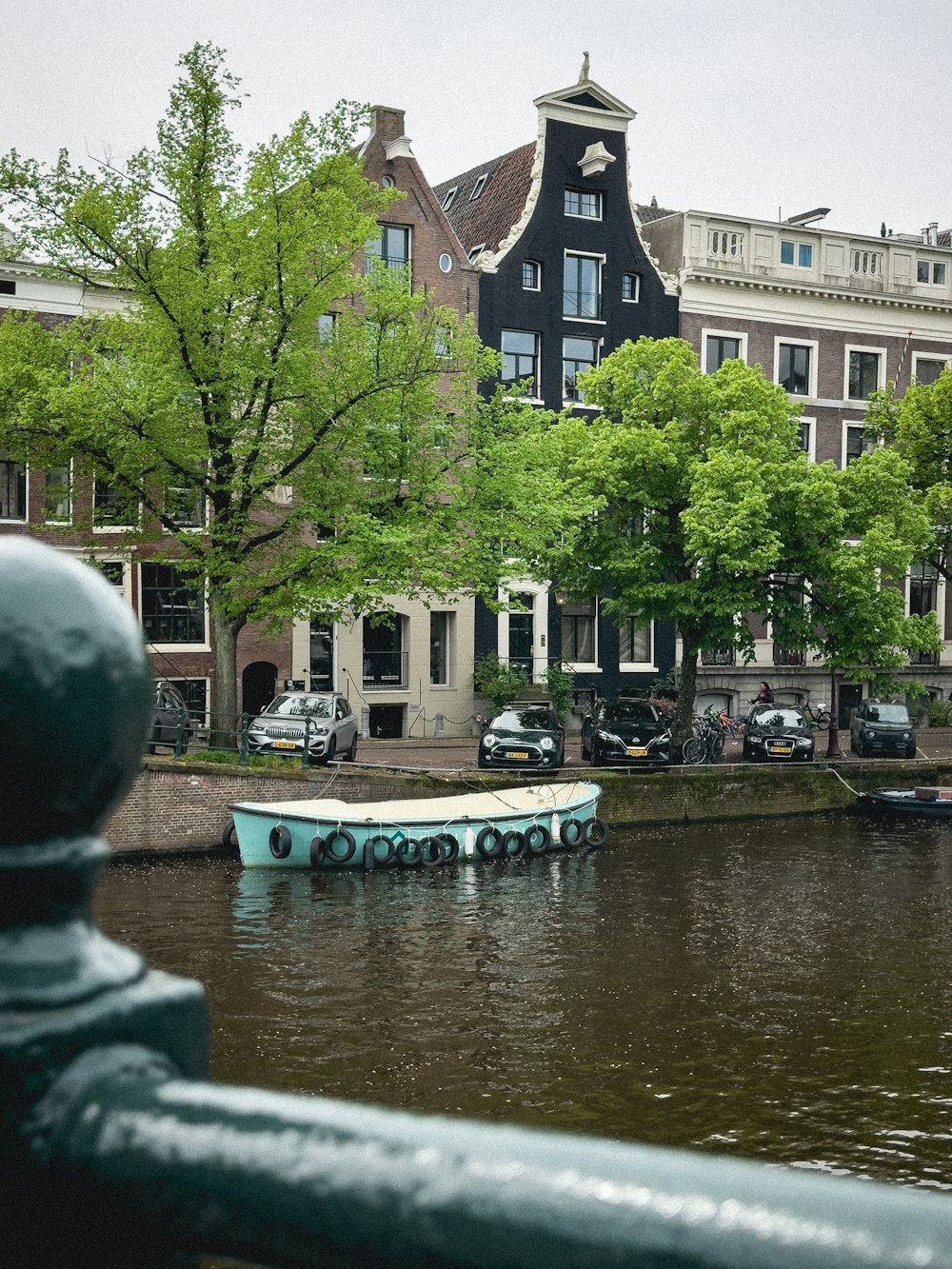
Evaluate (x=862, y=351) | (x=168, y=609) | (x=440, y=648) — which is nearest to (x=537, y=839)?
(x=440, y=648)

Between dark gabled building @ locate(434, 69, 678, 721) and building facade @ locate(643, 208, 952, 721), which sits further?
building facade @ locate(643, 208, 952, 721)

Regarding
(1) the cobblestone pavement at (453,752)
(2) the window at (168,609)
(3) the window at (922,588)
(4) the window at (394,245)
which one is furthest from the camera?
(3) the window at (922,588)

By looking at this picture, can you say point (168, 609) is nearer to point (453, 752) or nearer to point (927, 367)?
point (453, 752)

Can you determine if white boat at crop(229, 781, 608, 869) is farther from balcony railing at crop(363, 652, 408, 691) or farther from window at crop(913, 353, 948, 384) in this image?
window at crop(913, 353, 948, 384)

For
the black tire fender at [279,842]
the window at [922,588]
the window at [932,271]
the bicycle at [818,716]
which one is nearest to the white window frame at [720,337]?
the window at [932,271]

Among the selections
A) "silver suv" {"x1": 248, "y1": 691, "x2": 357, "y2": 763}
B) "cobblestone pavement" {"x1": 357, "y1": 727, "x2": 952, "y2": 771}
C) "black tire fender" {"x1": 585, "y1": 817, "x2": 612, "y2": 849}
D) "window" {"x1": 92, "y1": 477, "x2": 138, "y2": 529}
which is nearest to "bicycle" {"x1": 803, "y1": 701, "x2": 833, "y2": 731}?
"cobblestone pavement" {"x1": 357, "y1": 727, "x2": 952, "y2": 771}

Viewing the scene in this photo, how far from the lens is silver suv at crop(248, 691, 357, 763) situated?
26.8m

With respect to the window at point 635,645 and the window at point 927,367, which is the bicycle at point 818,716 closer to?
the window at point 635,645

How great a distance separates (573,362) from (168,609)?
14356 mm

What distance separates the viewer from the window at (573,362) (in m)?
40.2

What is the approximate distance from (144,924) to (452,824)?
24.4 feet

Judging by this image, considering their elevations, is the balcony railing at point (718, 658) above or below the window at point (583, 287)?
below

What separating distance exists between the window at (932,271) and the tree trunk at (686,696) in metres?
20.6

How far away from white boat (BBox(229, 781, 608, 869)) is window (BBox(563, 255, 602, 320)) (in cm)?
1813
